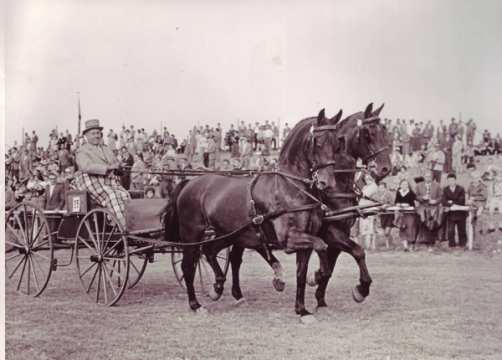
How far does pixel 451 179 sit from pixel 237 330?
12.8 ft

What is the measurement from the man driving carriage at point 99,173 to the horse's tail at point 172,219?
44cm

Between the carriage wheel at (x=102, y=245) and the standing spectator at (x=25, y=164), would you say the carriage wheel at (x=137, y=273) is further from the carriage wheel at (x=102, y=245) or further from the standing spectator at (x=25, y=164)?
the standing spectator at (x=25, y=164)

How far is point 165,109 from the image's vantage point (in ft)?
22.2

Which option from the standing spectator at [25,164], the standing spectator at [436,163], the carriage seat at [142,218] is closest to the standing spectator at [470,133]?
the standing spectator at [436,163]

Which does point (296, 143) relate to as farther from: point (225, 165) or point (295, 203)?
point (225, 165)

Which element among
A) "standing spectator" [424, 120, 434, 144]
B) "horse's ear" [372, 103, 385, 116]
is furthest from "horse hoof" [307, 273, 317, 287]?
"standing spectator" [424, 120, 434, 144]

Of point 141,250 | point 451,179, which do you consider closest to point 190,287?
point 141,250

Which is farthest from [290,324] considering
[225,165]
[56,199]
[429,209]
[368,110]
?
[429,209]

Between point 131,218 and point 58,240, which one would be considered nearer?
point 131,218

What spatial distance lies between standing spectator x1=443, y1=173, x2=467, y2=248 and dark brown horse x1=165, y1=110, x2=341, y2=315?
2.94 m

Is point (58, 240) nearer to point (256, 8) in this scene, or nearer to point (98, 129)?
point (98, 129)

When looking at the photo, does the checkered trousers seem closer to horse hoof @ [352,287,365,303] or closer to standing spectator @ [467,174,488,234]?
horse hoof @ [352,287,365,303]

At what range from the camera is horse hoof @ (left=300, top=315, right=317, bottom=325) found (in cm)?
607

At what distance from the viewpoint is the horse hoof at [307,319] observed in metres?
6.07
